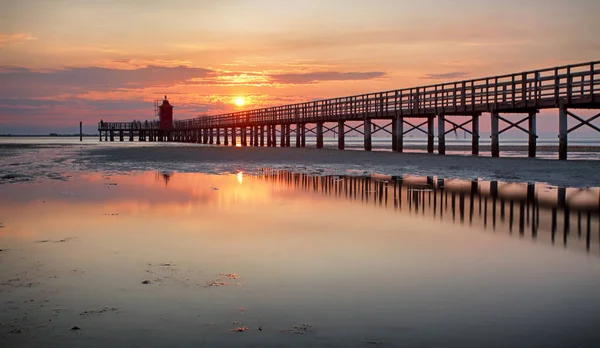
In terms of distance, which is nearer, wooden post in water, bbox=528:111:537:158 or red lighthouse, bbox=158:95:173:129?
wooden post in water, bbox=528:111:537:158

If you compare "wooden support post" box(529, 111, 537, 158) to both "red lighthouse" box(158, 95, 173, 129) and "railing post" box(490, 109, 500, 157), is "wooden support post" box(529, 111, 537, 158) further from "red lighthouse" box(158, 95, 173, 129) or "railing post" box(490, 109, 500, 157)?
"red lighthouse" box(158, 95, 173, 129)

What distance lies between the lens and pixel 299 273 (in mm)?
6074

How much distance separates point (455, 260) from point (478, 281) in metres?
1.01

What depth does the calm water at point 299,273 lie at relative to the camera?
427cm

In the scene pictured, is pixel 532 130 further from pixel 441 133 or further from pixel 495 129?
pixel 441 133

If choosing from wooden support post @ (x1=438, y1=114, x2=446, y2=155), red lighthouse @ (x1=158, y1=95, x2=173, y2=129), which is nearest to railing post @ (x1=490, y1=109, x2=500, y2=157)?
wooden support post @ (x1=438, y1=114, x2=446, y2=155)

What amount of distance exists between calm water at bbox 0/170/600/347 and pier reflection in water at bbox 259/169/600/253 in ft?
0.26

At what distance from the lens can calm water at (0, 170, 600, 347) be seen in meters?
4.27

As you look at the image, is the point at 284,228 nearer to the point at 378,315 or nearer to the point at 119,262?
the point at 119,262

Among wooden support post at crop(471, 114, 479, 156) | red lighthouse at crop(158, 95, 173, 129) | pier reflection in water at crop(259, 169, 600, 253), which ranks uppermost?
red lighthouse at crop(158, 95, 173, 129)

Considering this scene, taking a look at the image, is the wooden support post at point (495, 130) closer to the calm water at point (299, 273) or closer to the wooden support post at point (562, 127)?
the wooden support post at point (562, 127)

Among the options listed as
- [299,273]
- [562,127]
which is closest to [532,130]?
[562,127]

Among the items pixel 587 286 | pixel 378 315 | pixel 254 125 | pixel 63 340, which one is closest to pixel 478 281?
pixel 587 286

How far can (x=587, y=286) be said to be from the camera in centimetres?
556
